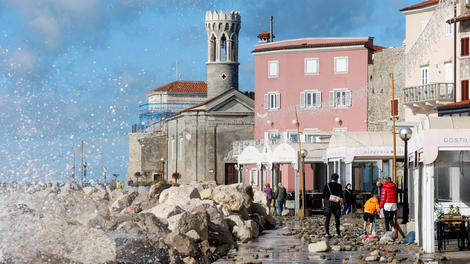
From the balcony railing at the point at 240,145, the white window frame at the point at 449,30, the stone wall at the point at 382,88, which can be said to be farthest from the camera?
the balcony railing at the point at 240,145

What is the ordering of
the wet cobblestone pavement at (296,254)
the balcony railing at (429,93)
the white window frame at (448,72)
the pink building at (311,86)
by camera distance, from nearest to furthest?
the wet cobblestone pavement at (296,254) < the balcony railing at (429,93) < the white window frame at (448,72) < the pink building at (311,86)

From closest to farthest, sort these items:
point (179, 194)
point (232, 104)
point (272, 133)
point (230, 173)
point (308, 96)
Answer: point (179, 194) < point (308, 96) < point (272, 133) < point (230, 173) < point (232, 104)

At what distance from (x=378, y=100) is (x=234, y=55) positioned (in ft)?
72.4

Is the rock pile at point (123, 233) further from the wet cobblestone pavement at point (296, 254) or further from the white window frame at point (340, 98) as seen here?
the white window frame at point (340, 98)

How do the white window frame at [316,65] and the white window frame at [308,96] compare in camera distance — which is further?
the white window frame at [308,96]

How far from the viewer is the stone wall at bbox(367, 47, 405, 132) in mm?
43312

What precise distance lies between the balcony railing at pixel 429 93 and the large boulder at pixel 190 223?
23.8 metres

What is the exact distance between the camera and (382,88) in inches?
1783

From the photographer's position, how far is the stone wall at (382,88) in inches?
1705

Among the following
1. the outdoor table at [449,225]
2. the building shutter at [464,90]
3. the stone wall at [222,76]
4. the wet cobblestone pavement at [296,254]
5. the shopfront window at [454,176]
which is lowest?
the wet cobblestone pavement at [296,254]

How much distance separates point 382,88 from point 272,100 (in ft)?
32.6

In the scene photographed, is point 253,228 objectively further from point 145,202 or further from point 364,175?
point 364,175

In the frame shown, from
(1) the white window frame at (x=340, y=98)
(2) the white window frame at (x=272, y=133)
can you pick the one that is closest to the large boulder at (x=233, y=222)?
(1) the white window frame at (x=340, y=98)

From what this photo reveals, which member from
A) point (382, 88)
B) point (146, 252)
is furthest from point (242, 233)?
point (382, 88)
